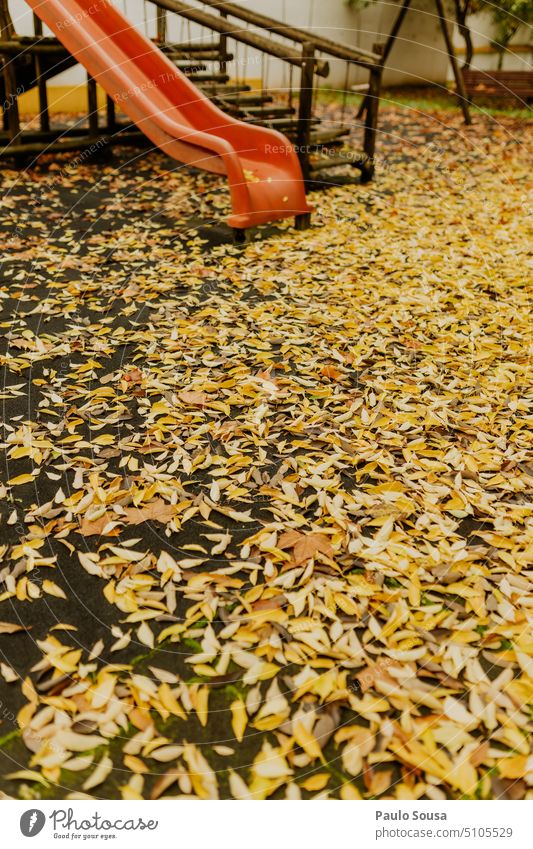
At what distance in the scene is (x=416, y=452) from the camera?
3.42 m

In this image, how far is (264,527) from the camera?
2912 millimetres

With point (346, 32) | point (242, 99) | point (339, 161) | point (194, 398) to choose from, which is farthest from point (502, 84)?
point (194, 398)

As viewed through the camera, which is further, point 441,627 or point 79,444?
point 79,444

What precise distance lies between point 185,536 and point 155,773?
106 centimetres

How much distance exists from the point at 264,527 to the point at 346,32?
1717 centimetres

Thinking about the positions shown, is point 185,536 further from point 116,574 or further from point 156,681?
point 156,681

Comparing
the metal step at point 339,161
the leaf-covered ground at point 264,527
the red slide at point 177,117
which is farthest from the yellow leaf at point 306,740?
the metal step at point 339,161

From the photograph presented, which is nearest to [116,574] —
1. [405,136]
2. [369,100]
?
[369,100]

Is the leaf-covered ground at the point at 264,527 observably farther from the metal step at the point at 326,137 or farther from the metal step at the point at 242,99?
the metal step at the point at 242,99

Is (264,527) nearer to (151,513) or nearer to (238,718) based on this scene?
(151,513)

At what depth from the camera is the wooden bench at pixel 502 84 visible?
537 inches

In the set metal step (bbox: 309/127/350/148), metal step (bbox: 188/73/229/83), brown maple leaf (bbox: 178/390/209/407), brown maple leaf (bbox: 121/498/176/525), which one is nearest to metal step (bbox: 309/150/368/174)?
metal step (bbox: 309/127/350/148)

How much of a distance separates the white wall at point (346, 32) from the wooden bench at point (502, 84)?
1716mm

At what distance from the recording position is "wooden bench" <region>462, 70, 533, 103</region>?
44.7 ft
